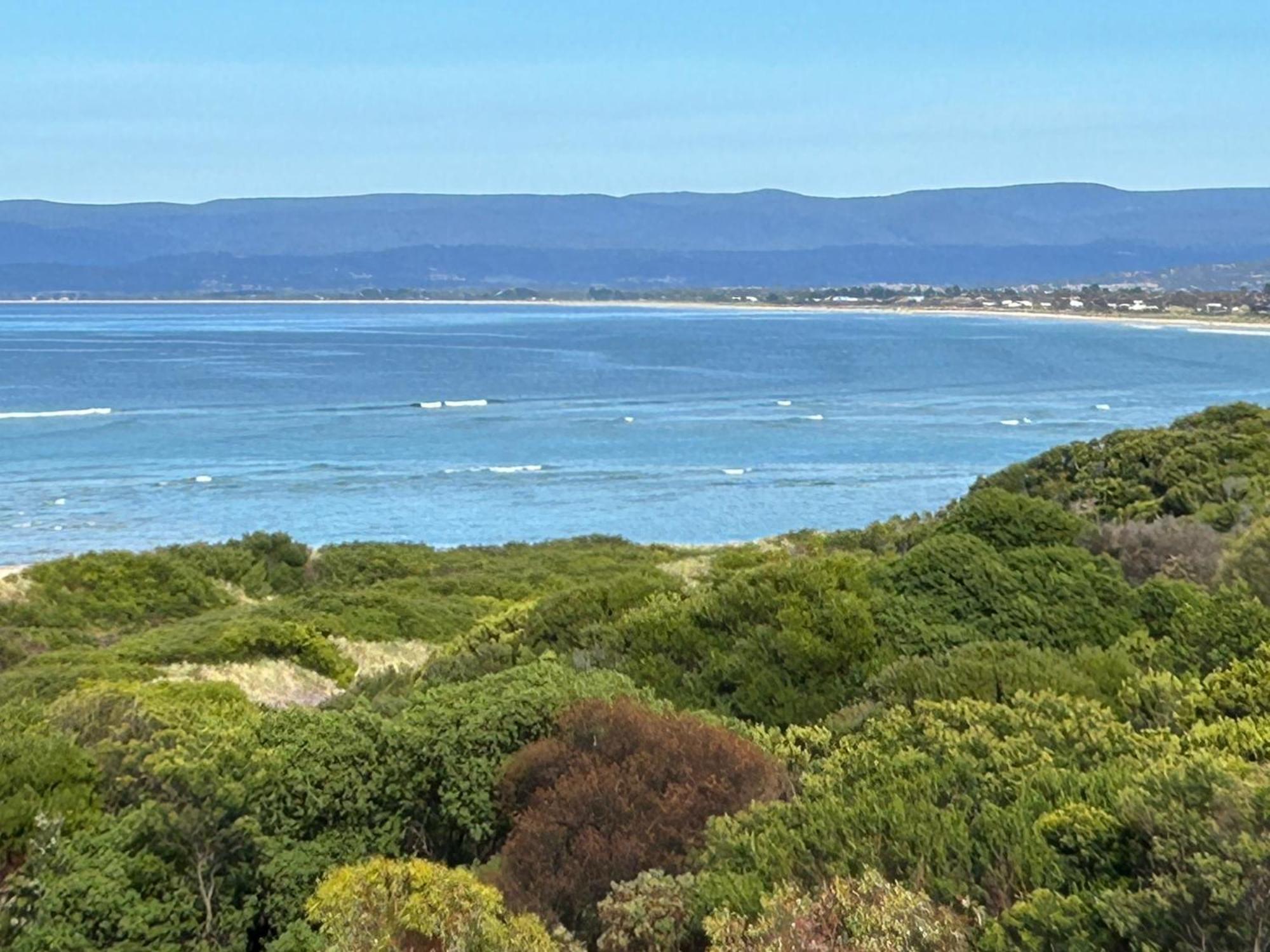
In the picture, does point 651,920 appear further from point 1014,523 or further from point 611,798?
point 1014,523

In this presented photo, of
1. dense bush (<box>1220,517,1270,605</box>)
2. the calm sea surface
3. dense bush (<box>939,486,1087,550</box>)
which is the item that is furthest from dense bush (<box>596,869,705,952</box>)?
the calm sea surface

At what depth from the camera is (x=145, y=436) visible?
2242 inches

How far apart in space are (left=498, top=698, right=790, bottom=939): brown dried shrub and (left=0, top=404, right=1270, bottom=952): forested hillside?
2cm

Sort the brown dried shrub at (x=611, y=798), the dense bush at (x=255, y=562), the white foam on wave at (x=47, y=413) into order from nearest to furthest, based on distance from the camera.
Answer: the brown dried shrub at (x=611, y=798), the dense bush at (x=255, y=562), the white foam on wave at (x=47, y=413)

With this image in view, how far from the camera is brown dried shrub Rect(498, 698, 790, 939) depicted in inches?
274

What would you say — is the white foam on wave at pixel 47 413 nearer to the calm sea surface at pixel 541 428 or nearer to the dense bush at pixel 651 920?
the calm sea surface at pixel 541 428

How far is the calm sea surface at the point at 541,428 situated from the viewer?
1564 inches

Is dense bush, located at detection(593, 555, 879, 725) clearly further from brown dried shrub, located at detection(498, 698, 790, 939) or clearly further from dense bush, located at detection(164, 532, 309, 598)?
dense bush, located at detection(164, 532, 309, 598)

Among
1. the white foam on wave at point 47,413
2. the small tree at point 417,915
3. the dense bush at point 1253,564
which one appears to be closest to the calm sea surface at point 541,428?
the white foam on wave at point 47,413

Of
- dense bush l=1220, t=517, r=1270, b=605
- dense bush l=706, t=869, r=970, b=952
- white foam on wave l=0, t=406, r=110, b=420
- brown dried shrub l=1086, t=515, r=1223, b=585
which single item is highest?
dense bush l=706, t=869, r=970, b=952

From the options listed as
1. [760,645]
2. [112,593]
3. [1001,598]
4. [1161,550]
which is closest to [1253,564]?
[1001,598]

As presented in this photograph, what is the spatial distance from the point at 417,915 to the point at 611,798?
156cm

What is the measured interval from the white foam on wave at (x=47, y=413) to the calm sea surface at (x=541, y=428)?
1.46 ft

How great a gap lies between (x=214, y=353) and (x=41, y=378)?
23463 millimetres
